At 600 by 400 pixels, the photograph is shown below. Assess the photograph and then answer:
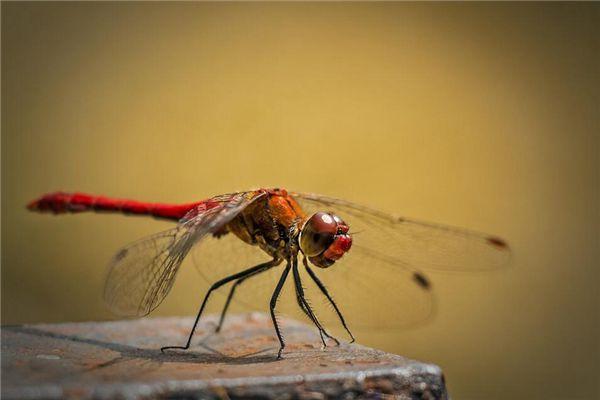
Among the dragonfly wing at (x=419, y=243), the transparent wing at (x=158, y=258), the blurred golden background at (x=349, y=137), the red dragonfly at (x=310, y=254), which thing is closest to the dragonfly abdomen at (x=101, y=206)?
the red dragonfly at (x=310, y=254)

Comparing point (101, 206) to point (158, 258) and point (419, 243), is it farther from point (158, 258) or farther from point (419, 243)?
point (419, 243)

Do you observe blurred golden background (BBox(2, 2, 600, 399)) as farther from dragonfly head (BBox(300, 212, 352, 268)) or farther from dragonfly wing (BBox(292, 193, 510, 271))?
dragonfly head (BBox(300, 212, 352, 268))

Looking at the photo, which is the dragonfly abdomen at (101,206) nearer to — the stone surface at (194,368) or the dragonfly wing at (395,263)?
the stone surface at (194,368)

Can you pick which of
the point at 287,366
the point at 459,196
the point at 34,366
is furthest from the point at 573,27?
the point at 34,366

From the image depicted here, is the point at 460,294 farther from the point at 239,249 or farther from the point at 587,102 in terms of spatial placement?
the point at 239,249

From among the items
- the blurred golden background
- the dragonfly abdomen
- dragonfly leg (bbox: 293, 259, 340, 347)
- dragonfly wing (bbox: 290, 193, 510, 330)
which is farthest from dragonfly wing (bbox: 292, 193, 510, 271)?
the blurred golden background

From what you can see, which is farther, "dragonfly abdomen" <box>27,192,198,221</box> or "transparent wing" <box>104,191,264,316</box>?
"dragonfly abdomen" <box>27,192,198,221</box>
